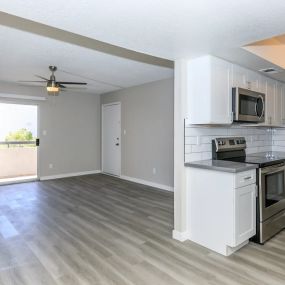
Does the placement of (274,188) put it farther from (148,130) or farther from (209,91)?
(148,130)

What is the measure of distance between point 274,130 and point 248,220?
97.6 inches

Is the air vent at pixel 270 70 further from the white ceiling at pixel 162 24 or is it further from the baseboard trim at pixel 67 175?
the baseboard trim at pixel 67 175

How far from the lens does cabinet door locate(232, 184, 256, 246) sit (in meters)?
2.44

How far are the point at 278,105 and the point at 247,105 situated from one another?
1235 mm

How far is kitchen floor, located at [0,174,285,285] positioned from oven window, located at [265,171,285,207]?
453 mm

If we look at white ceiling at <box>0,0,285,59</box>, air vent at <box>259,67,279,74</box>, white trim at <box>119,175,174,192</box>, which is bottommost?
white trim at <box>119,175,174,192</box>

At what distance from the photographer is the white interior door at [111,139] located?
657cm

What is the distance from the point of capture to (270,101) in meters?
3.73

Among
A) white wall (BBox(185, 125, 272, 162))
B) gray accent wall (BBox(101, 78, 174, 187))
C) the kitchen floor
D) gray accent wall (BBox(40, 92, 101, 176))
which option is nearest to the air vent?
white wall (BBox(185, 125, 272, 162))

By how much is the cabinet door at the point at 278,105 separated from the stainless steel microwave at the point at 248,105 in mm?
665

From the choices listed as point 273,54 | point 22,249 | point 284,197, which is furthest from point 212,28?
point 22,249

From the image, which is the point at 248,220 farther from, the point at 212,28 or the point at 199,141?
the point at 212,28

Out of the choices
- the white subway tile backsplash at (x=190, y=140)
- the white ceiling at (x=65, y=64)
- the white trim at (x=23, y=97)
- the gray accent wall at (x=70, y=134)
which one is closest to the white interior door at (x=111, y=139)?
the gray accent wall at (x=70, y=134)

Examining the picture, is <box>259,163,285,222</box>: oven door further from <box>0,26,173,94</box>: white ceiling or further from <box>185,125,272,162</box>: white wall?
<box>0,26,173,94</box>: white ceiling
